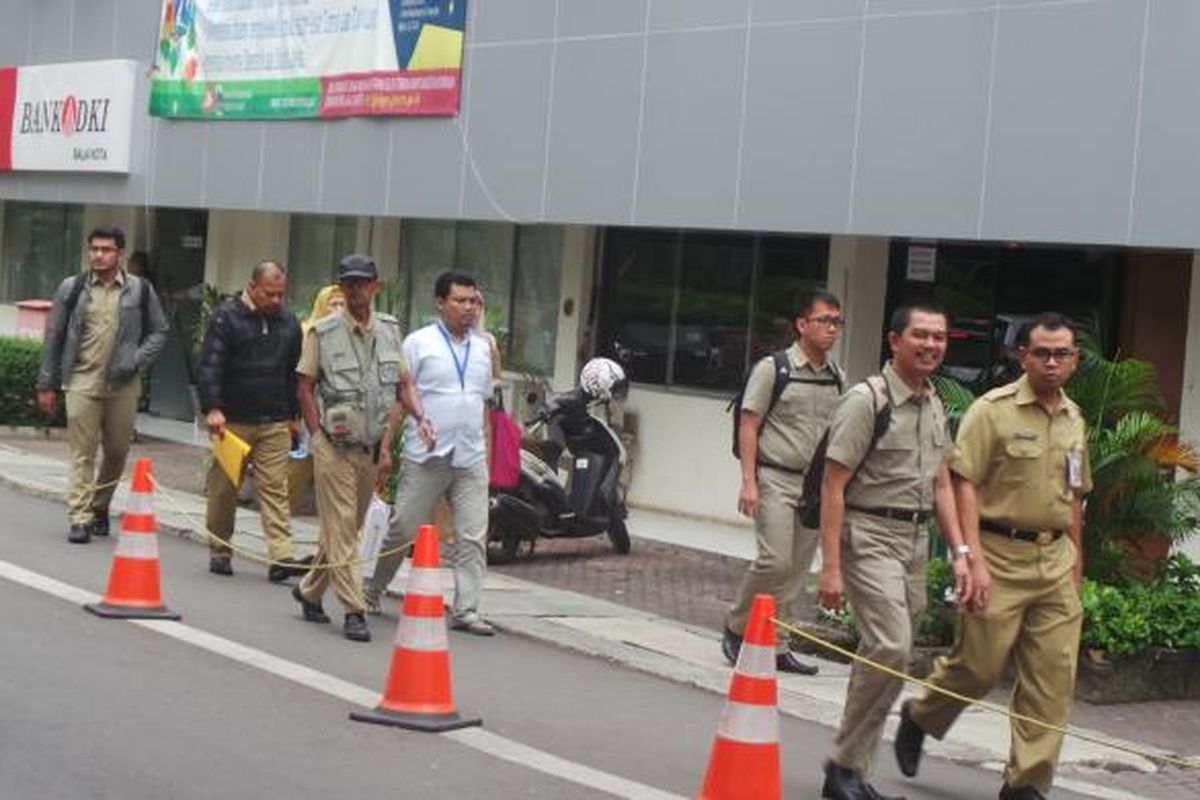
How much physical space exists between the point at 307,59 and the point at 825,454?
12274 millimetres

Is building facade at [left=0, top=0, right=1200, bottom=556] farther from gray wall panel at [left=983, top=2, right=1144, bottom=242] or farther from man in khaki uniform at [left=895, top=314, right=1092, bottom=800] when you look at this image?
man in khaki uniform at [left=895, top=314, right=1092, bottom=800]

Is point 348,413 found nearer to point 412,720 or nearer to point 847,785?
point 412,720

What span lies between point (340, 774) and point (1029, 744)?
2495 millimetres

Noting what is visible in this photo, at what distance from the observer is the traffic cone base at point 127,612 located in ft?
32.8

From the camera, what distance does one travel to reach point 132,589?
10.1m

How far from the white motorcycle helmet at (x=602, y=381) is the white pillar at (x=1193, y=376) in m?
3.95

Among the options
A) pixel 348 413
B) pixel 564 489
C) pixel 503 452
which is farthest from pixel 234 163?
pixel 348 413

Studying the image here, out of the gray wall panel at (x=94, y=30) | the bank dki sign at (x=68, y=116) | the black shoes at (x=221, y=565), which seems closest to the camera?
the black shoes at (x=221, y=565)

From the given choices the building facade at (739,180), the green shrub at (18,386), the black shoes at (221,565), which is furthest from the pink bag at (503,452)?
the green shrub at (18,386)

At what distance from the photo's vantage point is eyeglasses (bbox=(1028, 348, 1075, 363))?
7.27 meters

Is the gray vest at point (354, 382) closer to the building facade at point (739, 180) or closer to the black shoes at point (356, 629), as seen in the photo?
the black shoes at point (356, 629)

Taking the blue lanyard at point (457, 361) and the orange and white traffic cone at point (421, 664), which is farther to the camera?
the blue lanyard at point (457, 361)

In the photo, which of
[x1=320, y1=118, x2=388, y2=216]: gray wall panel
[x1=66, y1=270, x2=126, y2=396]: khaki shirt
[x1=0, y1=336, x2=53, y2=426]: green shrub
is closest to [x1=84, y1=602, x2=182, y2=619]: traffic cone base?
[x1=66, y1=270, x2=126, y2=396]: khaki shirt

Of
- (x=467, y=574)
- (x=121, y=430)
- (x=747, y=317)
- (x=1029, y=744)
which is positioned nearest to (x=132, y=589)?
(x=467, y=574)
